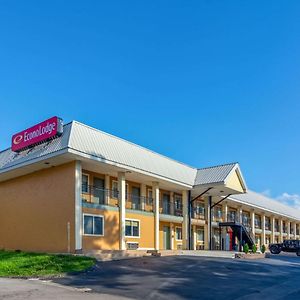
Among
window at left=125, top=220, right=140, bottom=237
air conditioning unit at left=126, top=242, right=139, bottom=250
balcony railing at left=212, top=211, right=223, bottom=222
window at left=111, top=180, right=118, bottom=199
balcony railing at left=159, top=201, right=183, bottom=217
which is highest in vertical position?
window at left=111, top=180, right=118, bottom=199

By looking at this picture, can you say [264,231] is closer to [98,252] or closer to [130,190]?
[130,190]

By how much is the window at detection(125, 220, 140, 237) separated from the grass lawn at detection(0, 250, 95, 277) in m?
7.68

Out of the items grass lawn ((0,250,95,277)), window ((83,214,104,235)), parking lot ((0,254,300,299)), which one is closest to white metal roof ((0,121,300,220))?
window ((83,214,104,235))

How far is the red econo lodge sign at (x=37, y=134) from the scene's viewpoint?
24016 mm

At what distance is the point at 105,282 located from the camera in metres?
15.0

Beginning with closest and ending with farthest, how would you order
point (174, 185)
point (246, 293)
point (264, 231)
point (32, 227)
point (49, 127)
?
point (246, 293) < point (49, 127) < point (32, 227) < point (174, 185) < point (264, 231)

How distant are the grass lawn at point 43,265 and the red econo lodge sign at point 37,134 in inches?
288

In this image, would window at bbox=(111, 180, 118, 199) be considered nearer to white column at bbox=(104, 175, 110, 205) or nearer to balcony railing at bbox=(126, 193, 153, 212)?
white column at bbox=(104, 175, 110, 205)

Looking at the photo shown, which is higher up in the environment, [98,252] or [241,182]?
[241,182]

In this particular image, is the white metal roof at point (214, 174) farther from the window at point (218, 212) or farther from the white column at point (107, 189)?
the white column at point (107, 189)

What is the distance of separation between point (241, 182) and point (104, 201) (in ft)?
42.4

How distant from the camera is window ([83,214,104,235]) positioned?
24.5 m

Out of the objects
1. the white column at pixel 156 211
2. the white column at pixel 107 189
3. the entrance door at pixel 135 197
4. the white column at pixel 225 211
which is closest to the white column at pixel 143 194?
the entrance door at pixel 135 197

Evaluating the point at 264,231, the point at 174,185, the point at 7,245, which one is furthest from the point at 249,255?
the point at 264,231
